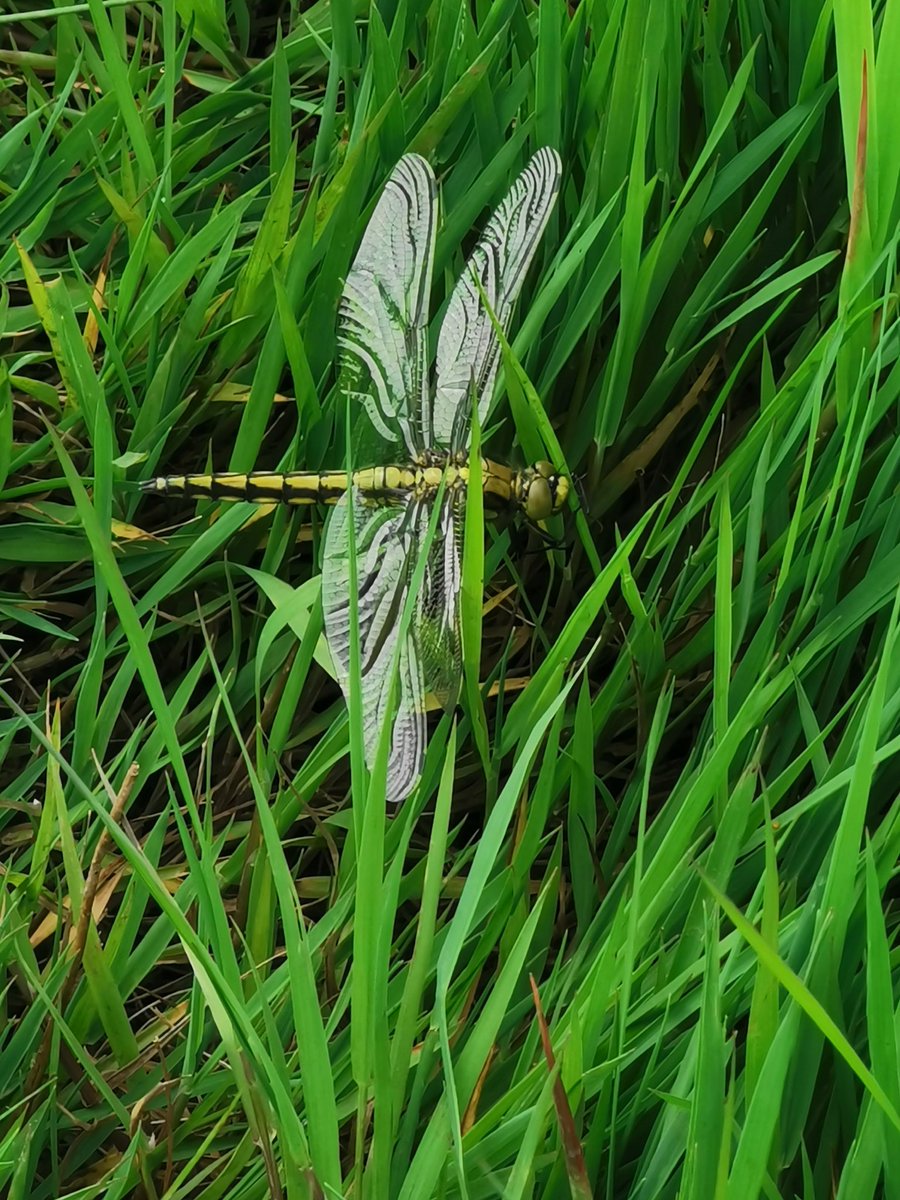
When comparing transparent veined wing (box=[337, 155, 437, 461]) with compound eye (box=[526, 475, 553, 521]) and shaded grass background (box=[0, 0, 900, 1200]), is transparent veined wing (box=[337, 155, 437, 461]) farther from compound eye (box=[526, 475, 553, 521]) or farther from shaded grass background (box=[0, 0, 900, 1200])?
compound eye (box=[526, 475, 553, 521])

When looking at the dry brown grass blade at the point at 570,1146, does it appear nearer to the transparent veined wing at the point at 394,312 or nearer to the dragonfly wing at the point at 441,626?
the dragonfly wing at the point at 441,626

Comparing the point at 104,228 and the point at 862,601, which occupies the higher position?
the point at 104,228

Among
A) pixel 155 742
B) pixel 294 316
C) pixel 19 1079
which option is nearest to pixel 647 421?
pixel 294 316

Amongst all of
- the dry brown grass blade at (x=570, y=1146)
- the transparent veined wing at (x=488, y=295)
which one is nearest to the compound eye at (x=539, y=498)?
the transparent veined wing at (x=488, y=295)

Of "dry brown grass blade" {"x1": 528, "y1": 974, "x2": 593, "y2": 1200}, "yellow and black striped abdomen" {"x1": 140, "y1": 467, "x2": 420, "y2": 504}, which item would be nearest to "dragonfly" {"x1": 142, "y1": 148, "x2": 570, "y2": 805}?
"yellow and black striped abdomen" {"x1": 140, "y1": 467, "x2": 420, "y2": 504}

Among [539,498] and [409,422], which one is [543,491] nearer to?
[539,498]

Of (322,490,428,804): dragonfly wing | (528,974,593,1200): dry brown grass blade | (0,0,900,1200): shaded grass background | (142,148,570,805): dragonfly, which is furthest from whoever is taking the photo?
(142,148,570,805): dragonfly

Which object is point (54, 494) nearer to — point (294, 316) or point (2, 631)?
point (2, 631)

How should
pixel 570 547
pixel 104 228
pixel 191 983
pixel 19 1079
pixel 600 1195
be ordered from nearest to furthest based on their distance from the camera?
pixel 600 1195 < pixel 19 1079 < pixel 191 983 < pixel 570 547 < pixel 104 228

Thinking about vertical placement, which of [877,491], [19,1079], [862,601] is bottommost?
[19,1079]
